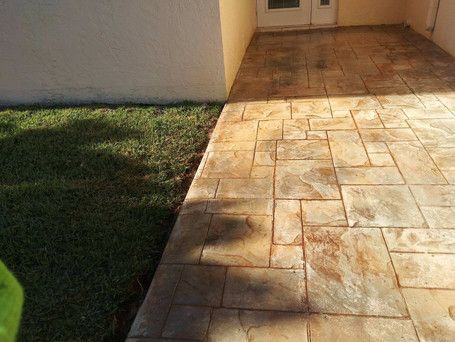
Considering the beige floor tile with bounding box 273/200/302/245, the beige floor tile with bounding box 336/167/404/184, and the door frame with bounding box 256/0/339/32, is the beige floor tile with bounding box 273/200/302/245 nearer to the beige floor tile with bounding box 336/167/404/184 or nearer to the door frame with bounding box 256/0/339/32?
the beige floor tile with bounding box 336/167/404/184

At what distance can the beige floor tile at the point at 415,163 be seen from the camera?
8.20 feet

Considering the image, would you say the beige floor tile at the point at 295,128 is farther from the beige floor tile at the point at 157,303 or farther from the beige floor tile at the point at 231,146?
the beige floor tile at the point at 157,303

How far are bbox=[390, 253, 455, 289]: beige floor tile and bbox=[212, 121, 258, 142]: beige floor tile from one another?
1.68 meters

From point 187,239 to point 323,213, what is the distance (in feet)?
2.73

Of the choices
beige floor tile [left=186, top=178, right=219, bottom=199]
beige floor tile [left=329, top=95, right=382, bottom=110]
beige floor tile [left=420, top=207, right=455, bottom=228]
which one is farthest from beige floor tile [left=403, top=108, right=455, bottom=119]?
beige floor tile [left=186, top=178, right=219, bottom=199]

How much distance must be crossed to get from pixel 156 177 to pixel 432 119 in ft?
8.04

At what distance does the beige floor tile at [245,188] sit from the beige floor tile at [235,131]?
2.23 feet

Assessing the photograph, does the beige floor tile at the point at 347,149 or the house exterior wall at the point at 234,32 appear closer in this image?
the beige floor tile at the point at 347,149

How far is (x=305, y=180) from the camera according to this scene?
2605mm

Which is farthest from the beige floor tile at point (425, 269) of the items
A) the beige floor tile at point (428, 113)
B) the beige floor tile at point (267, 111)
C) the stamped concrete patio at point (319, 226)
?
the beige floor tile at point (267, 111)

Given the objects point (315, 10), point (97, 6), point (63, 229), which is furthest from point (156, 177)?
point (315, 10)

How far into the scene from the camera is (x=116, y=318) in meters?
1.73

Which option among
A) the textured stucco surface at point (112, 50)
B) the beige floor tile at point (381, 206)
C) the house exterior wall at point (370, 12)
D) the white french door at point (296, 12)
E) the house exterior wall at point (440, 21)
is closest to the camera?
the beige floor tile at point (381, 206)

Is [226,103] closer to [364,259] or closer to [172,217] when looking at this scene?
[172,217]
